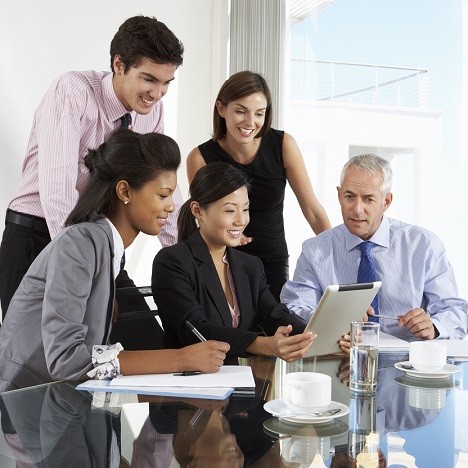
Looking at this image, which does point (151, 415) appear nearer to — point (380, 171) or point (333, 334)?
point (333, 334)

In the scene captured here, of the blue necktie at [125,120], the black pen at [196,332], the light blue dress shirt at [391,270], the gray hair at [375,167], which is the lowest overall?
the black pen at [196,332]

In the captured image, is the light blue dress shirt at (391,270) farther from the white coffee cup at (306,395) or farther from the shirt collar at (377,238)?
the white coffee cup at (306,395)

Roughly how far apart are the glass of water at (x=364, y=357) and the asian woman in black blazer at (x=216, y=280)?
349mm

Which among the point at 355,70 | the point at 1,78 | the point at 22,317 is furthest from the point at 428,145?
the point at 22,317

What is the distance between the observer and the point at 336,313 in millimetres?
1943

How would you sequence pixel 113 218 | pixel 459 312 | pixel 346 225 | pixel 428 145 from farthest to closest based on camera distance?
pixel 428 145
pixel 346 225
pixel 459 312
pixel 113 218

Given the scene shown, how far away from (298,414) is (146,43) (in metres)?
1.35

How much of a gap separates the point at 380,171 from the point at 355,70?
3666 mm

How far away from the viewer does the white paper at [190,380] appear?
1.59 metres

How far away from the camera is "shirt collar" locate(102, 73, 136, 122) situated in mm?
2525

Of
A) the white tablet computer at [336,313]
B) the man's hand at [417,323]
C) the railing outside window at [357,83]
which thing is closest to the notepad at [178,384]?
the white tablet computer at [336,313]

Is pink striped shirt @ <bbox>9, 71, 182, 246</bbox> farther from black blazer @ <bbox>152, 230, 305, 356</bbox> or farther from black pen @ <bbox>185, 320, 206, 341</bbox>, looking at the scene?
black pen @ <bbox>185, 320, 206, 341</bbox>

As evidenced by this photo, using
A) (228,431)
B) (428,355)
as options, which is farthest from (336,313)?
(228,431)

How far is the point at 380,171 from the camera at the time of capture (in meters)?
2.59
